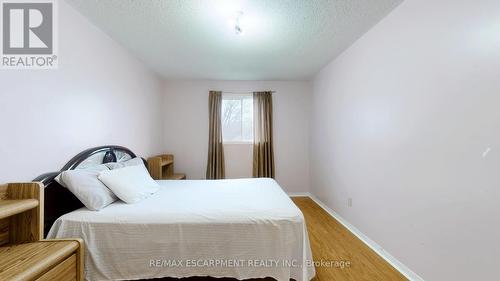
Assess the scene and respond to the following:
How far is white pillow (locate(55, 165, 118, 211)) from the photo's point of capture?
1691 mm

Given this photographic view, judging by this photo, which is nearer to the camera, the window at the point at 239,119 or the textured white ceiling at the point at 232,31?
the textured white ceiling at the point at 232,31

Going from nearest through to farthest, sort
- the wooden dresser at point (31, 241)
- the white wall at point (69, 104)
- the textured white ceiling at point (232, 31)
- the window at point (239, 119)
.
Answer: the wooden dresser at point (31, 241)
the white wall at point (69, 104)
the textured white ceiling at point (232, 31)
the window at point (239, 119)

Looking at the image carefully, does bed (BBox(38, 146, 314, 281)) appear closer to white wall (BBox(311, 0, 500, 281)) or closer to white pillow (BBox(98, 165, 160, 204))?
white pillow (BBox(98, 165, 160, 204))

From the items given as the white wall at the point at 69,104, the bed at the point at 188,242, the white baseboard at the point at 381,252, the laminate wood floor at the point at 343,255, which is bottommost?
the laminate wood floor at the point at 343,255

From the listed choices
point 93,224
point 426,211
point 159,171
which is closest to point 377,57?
point 426,211

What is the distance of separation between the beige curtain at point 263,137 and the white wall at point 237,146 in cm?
14

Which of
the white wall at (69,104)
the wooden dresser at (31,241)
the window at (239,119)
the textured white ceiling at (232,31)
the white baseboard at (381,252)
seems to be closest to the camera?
the wooden dresser at (31,241)

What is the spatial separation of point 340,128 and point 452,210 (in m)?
1.74

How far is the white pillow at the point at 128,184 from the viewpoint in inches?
74.2

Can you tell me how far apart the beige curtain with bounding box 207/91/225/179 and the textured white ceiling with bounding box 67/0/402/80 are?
0.82 meters

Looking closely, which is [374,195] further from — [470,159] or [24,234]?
[24,234]
